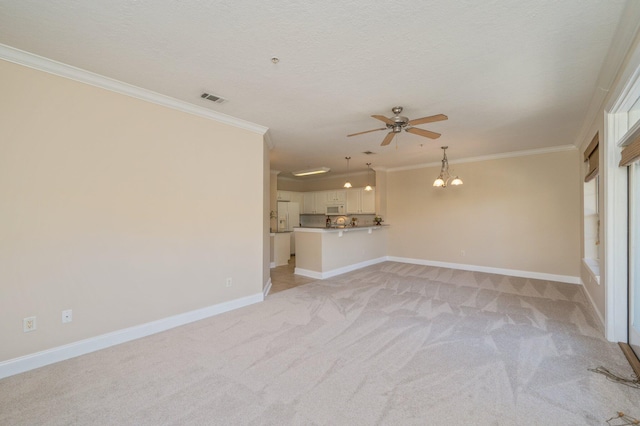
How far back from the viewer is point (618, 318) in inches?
112

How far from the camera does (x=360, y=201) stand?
27.7 feet

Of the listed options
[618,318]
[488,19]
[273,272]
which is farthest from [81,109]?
[618,318]

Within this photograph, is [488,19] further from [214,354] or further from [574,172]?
[574,172]

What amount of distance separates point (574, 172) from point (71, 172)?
308 inches

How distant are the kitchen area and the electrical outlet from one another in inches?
167

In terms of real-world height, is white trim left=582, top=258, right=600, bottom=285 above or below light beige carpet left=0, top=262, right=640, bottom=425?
above

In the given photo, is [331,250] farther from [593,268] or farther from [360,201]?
[593,268]

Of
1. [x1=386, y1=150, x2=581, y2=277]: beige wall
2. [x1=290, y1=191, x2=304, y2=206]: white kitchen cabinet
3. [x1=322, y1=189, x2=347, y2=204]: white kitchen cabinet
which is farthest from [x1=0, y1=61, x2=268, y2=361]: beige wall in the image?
[x1=290, y1=191, x2=304, y2=206]: white kitchen cabinet

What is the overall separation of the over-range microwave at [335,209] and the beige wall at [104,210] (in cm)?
532

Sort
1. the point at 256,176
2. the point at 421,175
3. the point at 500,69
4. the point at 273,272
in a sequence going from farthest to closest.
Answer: the point at 421,175 → the point at 273,272 → the point at 256,176 → the point at 500,69

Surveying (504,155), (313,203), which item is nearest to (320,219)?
(313,203)

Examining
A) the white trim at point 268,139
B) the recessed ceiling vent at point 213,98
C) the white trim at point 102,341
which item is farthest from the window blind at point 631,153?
the white trim at point 102,341

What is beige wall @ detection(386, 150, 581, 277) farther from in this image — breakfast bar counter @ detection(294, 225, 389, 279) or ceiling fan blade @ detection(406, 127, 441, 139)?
ceiling fan blade @ detection(406, 127, 441, 139)

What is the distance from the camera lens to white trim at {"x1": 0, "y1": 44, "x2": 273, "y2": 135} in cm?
232
